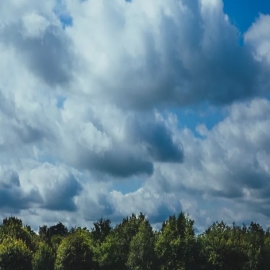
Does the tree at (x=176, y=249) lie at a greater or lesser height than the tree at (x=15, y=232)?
lesser

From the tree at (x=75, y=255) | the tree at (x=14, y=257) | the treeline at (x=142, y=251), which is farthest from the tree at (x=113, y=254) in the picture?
the tree at (x=14, y=257)

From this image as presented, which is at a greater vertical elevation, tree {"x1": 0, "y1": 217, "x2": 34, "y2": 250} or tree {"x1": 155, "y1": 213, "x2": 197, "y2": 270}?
tree {"x1": 0, "y1": 217, "x2": 34, "y2": 250}

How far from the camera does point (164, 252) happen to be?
123375mm

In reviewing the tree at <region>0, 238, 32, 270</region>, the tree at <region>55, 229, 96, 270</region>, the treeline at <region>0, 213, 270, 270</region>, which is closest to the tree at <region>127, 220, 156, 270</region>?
the treeline at <region>0, 213, 270, 270</region>

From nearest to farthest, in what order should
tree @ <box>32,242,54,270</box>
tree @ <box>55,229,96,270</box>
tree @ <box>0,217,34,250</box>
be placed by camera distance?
tree @ <box>55,229,96,270</box>
tree @ <box>32,242,54,270</box>
tree @ <box>0,217,34,250</box>

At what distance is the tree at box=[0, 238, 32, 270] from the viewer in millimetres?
118000

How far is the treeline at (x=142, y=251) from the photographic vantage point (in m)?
117

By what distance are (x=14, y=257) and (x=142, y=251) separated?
1021 inches

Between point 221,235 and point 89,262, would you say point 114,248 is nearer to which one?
point 89,262

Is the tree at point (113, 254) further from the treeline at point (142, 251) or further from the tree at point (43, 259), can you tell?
the tree at point (43, 259)

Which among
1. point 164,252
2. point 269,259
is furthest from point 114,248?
point 269,259

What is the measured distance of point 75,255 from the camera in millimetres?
114875

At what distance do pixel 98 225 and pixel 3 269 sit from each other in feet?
133

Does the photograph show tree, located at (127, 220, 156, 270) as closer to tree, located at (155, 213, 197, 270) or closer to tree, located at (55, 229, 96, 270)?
tree, located at (155, 213, 197, 270)
